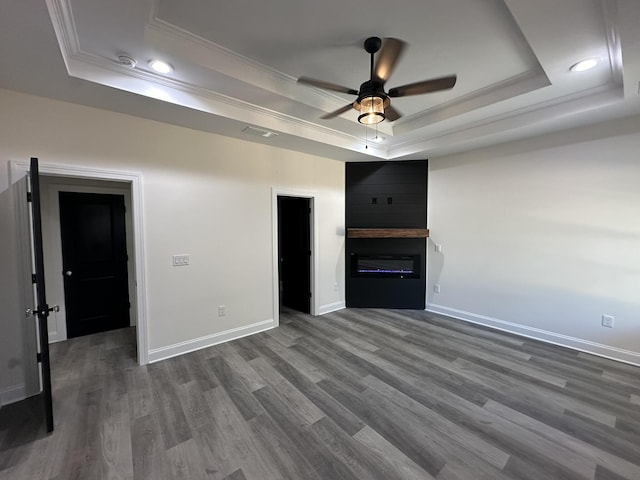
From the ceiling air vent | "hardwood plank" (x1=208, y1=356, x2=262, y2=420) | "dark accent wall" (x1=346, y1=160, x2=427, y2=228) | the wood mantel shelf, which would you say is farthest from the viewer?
"dark accent wall" (x1=346, y1=160, x2=427, y2=228)

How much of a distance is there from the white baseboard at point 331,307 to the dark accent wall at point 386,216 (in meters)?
0.25

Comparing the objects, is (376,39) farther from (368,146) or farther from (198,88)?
(368,146)

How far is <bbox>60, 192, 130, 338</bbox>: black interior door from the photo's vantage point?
12.0 ft

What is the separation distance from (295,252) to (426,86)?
3604 millimetres

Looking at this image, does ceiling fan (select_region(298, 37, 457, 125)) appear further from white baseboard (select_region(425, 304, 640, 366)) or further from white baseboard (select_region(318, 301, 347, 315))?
white baseboard (select_region(425, 304, 640, 366))

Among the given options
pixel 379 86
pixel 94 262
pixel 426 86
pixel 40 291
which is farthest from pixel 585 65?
pixel 94 262

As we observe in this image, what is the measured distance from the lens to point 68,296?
3672 mm

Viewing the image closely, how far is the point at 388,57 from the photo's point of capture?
1871 millimetres

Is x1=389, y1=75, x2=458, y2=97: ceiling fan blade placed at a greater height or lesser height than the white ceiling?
lesser

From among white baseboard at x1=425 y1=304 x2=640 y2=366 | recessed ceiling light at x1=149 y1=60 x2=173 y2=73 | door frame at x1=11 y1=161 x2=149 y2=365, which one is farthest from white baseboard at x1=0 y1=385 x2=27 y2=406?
white baseboard at x1=425 y1=304 x2=640 y2=366

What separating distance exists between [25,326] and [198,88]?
2.79 metres

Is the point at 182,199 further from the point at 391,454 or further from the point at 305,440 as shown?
the point at 391,454

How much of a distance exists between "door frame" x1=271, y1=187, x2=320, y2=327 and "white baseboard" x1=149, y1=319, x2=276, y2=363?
0.27 metres

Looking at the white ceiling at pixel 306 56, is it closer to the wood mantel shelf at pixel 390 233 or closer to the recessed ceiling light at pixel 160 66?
the recessed ceiling light at pixel 160 66
